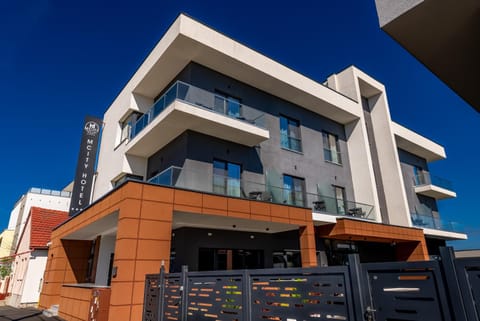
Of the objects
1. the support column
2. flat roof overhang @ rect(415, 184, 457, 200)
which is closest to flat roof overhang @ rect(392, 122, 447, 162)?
flat roof overhang @ rect(415, 184, 457, 200)

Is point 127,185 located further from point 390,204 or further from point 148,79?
point 390,204

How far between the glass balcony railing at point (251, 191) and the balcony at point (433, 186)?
9635 mm

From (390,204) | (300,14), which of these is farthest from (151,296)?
(390,204)

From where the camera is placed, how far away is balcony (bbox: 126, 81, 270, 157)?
1210cm

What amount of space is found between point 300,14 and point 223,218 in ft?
38.0

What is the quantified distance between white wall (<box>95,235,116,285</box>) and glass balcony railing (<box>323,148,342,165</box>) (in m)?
13.9

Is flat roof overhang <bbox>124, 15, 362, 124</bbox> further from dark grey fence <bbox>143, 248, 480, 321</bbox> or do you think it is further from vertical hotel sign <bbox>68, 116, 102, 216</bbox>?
dark grey fence <bbox>143, 248, 480, 321</bbox>

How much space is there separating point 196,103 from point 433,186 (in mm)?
22404

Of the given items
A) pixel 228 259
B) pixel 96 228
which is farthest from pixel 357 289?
pixel 96 228

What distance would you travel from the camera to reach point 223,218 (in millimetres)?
10922

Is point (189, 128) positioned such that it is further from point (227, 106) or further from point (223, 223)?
point (223, 223)

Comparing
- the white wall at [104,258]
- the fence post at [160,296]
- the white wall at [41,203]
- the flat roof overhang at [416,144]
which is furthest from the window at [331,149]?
the white wall at [41,203]

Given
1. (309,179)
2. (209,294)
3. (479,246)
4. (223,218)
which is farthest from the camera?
(479,246)

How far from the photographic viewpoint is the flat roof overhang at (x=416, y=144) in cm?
2405
